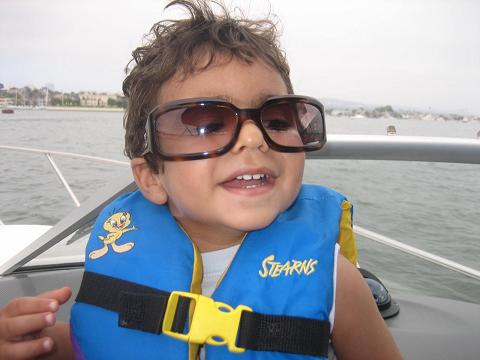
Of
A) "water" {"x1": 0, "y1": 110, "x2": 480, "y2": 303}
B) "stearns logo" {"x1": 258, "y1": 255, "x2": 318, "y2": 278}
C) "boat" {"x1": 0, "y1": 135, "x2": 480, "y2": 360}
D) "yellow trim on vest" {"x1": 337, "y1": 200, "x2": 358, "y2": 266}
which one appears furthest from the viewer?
"water" {"x1": 0, "y1": 110, "x2": 480, "y2": 303}

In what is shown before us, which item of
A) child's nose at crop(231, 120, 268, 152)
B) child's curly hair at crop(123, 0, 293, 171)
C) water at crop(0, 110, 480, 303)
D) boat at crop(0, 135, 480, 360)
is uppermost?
child's curly hair at crop(123, 0, 293, 171)

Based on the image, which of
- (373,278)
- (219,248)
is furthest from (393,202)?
(219,248)

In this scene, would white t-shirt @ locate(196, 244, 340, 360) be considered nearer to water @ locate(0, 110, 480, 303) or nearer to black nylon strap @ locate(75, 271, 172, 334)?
black nylon strap @ locate(75, 271, 172, 334)

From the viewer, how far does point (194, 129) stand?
46.2 inches

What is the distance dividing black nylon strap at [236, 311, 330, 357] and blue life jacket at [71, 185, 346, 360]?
0.05 ft

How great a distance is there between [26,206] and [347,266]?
23.1 ft

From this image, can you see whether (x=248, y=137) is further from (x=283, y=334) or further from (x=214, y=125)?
(x=283, y=334)

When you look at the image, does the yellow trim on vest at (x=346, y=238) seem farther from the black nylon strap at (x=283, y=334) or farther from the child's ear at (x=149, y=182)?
A: the child's ear at (x=149, y=182)

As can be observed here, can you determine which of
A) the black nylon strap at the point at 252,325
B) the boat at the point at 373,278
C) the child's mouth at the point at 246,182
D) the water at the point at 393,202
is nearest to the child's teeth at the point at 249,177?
the child's mouth at the point at 246,182

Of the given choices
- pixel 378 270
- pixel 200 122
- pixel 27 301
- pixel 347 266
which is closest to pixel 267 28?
pixel 200 122

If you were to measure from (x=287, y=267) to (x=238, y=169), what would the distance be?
34cm

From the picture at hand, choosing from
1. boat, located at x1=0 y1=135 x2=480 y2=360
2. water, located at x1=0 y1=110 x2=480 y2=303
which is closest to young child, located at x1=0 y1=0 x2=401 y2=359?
boat, located at x1=0 y1=135 x2=480 y2=360

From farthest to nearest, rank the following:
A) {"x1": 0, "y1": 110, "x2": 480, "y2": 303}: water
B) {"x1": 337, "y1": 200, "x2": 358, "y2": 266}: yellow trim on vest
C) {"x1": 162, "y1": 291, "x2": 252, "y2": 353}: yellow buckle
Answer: {"x1": 0, "y1": 110, "x2": 480, "y2": 303}: water, {"x1": 337, "y1": 200, "x2": 358, "y2": 266}: yellow trim on vest, {"x1": 162, "y1": 291, "x2": 252, "y2": 353}: yellow buckle

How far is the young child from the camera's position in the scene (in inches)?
44.9
